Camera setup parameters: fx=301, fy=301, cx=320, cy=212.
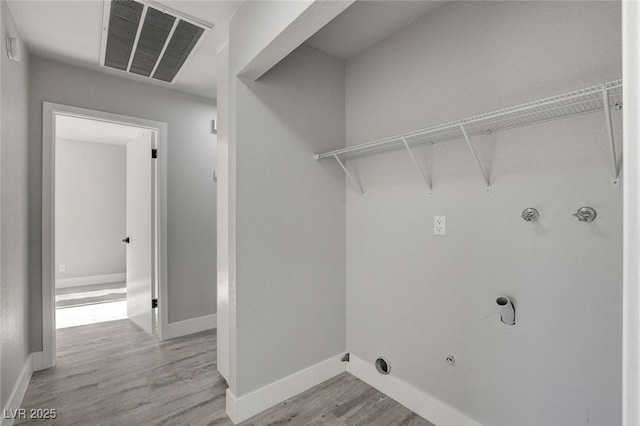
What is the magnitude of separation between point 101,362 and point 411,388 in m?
2.46

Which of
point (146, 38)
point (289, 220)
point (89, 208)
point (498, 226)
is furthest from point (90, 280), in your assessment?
point (498, 226)

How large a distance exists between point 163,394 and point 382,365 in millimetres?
1512

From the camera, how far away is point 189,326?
305 centimetres

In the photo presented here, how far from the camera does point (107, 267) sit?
5.39 m

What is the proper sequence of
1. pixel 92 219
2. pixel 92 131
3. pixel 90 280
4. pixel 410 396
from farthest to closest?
pixel 92 219 → pixel 90 280 → pixel 92 131 → pixel 410 396

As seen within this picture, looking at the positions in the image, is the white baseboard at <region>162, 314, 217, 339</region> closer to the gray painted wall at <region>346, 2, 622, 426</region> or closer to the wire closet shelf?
the gray painted wall at <region>346, 2, 622, 426</region>

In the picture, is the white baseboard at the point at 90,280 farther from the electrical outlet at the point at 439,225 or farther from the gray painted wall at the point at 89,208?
the electrical outlet at the point at 439,225

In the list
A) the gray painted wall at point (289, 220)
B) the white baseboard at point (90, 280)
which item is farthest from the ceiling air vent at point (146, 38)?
the white baseboard at point (90, 280)

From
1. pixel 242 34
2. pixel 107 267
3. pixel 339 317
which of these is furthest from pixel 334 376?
pixel 107 267

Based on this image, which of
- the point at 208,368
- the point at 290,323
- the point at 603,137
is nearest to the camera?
the point at 603,137

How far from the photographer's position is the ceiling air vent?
1.78 m

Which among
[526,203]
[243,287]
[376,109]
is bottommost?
[243,287]

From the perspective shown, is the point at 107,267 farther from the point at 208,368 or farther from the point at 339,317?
the point at 339,317

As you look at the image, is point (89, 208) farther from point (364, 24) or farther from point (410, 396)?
point (410, 396)
